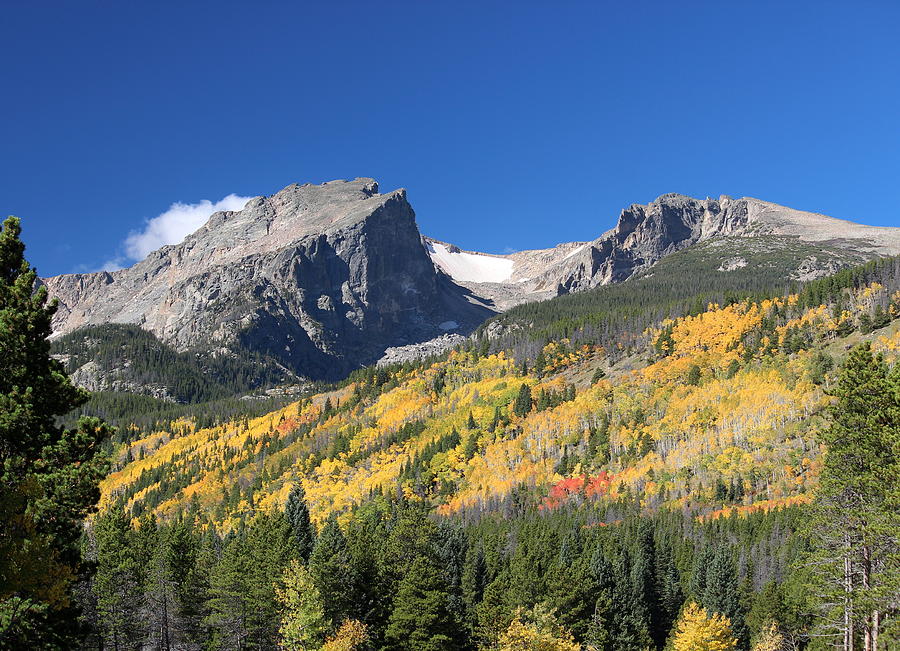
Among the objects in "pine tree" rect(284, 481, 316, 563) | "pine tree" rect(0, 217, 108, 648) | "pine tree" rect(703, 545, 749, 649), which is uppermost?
"pine tree" rect(0, 217, 108, 648)

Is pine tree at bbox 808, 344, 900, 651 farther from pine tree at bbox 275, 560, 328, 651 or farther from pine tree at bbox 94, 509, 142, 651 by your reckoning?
pine tree at bbox 94, 509, 142, 651

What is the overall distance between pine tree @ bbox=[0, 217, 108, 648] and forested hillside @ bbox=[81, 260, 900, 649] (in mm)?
26949

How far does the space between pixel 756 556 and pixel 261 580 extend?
7698 cm

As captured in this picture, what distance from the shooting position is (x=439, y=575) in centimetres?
5019

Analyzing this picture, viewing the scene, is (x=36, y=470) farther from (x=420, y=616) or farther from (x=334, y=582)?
(x=420, y=616)

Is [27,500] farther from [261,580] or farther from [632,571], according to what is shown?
[632,571]

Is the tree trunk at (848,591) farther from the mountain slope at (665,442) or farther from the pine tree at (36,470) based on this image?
the mountain slope at (665,442)

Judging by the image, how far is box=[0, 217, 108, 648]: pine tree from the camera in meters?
18.7

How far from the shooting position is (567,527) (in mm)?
119562

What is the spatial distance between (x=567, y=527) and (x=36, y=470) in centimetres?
10731

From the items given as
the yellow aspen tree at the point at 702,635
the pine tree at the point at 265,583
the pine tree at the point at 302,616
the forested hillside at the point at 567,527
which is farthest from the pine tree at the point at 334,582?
the yellow aspen tree at the point at 702,635

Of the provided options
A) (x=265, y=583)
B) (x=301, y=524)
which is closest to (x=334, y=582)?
(x=265, y=583)

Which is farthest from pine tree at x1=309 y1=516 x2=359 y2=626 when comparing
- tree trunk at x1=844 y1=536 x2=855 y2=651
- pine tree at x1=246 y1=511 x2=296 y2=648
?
tree trunk at x1=844 y1=536 x2=855 y2=651

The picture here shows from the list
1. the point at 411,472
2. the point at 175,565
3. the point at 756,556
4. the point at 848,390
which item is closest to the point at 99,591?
the point at 175,565
